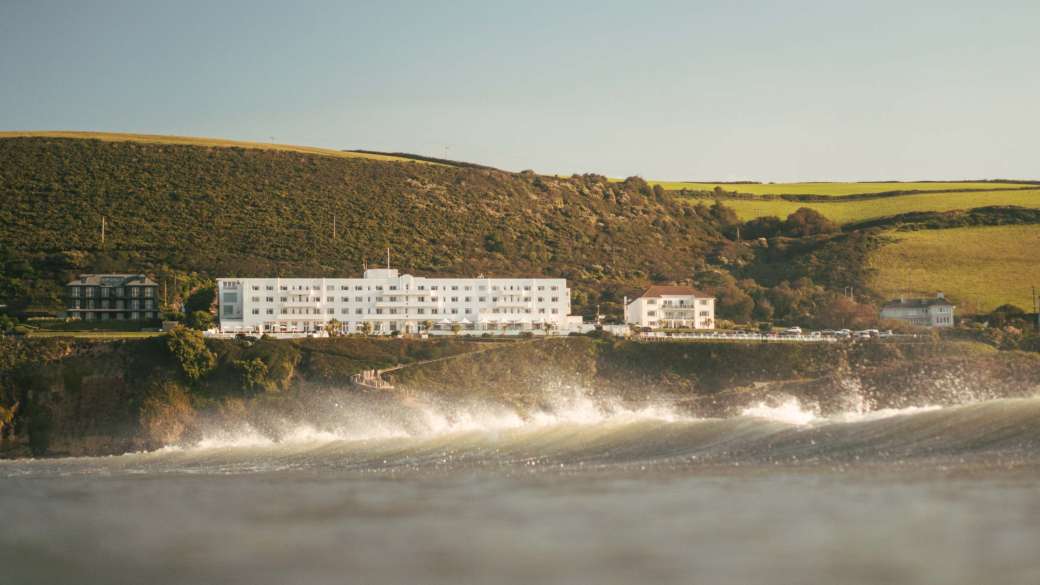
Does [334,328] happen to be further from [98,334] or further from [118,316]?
[118,316]

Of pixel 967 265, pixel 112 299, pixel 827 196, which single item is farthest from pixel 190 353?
pixel 827 196

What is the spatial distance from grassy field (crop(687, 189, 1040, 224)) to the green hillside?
11896 millimetres

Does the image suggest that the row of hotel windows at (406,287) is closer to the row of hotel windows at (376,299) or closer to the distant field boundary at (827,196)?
the row of hotel windows at (376,299)

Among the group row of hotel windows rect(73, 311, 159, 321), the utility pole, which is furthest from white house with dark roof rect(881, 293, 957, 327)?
row of hotel windows rect(73, 311, 159, 321)

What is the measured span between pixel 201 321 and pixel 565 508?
63.1 meters

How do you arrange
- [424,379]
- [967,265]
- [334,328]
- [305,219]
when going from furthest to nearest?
1. [305,219]
2. [967,265]
3. [334,328]
4. [424,379]

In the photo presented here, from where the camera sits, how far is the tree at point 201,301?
102 meters

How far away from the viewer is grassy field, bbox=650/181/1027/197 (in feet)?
576

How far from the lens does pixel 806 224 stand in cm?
15350

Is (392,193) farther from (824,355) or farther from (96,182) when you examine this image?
(824,355)

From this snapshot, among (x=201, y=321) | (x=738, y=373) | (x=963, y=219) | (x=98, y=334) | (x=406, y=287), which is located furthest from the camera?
(x=963, y=219)

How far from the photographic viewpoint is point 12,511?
1604 inches

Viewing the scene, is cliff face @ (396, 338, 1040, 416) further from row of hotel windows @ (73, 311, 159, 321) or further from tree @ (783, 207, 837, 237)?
tree @ (783, 207, 837, 237)

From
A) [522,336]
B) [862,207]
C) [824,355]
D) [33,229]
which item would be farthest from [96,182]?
[862,207]
